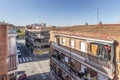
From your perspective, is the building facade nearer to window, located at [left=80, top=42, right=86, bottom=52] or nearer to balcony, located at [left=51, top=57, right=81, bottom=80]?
balcony, located at [left=51, top=57, right=81, bottom=80]

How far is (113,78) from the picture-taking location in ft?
56.1

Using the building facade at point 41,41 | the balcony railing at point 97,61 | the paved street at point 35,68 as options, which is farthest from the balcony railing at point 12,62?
the building facade at point 41,41

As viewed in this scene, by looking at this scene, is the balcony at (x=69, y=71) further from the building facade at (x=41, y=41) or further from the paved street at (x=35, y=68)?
the building facade at (x=41, y=41)

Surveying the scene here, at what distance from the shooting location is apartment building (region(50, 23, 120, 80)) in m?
16.9

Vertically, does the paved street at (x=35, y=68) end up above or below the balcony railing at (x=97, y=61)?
below

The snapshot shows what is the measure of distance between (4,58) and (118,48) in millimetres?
11004

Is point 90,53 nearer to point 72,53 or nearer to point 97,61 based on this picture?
point 97,61

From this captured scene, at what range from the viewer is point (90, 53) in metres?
21.0

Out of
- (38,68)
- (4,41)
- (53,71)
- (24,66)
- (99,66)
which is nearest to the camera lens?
(4,41)

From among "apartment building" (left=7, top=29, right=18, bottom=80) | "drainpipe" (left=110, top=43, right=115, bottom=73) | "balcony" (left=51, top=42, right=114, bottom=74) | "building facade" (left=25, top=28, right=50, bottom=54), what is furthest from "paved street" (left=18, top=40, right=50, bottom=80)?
"drainpipe" (left=110, top=43, right=115, bottom=73)

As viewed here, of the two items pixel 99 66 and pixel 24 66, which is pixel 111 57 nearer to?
pixel 99 66

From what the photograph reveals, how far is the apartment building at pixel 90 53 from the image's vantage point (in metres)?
16.9

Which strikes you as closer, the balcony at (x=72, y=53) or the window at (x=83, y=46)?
the balcony at (x=72, y=53)

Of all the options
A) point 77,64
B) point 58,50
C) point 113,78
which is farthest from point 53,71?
point 113,78
